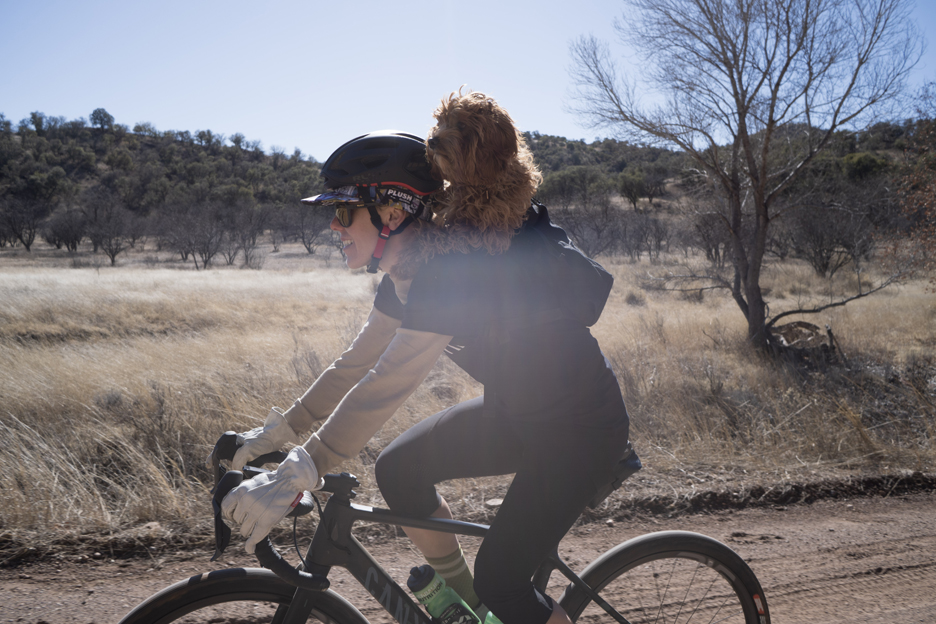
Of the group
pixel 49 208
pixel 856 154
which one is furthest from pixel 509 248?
pixel 49 208

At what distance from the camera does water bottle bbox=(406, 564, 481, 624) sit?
1.61 meters

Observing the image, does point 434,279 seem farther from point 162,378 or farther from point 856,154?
point 856,154

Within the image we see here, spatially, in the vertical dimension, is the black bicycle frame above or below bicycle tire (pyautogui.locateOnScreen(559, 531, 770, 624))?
above

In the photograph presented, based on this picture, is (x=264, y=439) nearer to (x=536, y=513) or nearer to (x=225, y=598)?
(x=225, y=598)

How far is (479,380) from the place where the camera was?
1.59 meters

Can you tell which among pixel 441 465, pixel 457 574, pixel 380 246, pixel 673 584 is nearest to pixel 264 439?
pixel 441 465

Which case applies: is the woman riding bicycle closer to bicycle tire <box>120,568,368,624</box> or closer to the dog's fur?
the dog's fur

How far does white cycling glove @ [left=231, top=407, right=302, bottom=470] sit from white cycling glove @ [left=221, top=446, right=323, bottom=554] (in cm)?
22

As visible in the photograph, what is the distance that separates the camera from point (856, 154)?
34.7m

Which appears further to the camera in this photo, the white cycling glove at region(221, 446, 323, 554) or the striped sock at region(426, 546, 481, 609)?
the striped sock at region(426, 546, 481, 609)

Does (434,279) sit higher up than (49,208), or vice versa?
(49,208)

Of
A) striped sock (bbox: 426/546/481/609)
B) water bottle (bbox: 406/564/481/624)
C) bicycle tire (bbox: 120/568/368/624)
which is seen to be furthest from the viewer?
striped sock (bbox: 426/546/481/609)

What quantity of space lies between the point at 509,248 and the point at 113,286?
2054cm

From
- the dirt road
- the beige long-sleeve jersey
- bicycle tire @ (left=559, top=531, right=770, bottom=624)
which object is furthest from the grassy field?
the beige long-sleeve jersey
